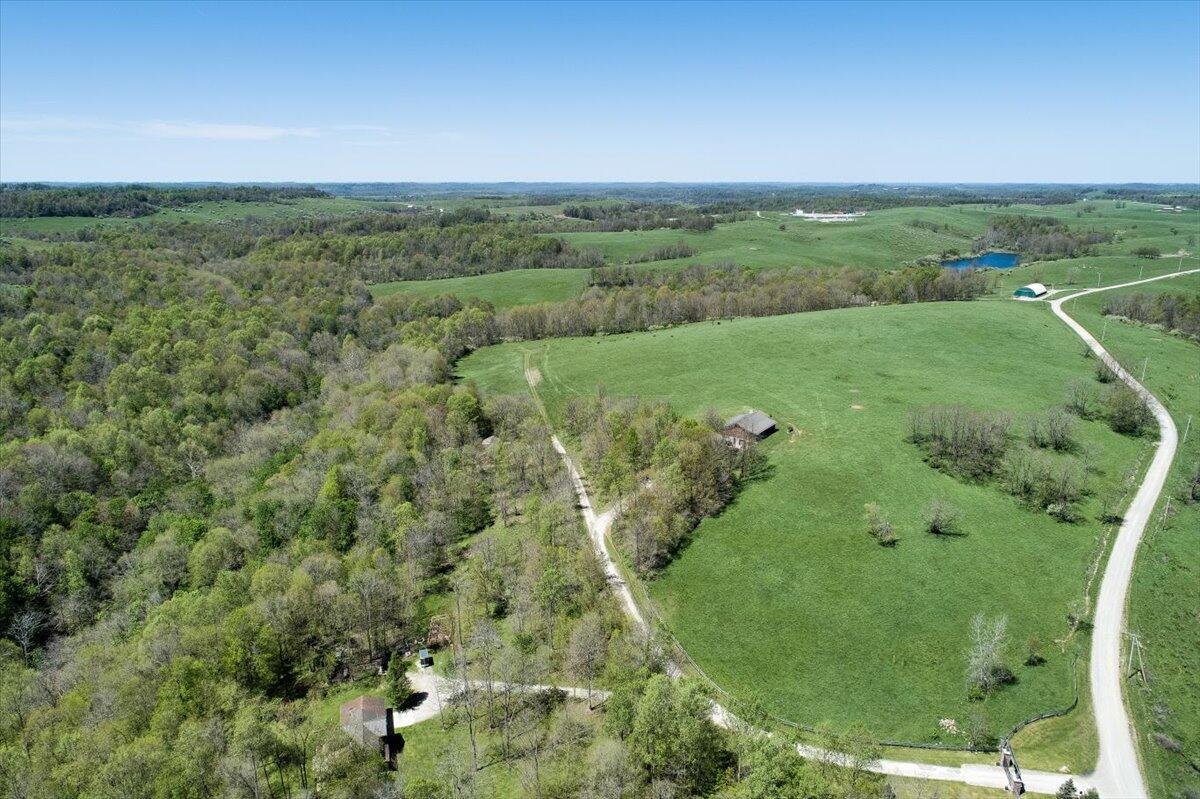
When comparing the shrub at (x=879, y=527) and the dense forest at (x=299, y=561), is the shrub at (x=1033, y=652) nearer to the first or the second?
the shrub at (x=879, y=527)

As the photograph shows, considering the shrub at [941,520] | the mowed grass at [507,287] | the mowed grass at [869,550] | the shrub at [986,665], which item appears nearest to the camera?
the shrub at [986,665]

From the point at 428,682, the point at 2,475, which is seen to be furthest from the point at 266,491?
the point at 428,682

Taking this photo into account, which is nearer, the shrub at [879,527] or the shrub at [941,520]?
the shrub at [879,527]

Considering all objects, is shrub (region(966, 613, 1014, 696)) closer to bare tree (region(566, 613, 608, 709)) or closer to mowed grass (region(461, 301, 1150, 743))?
mowed grass (region(461, 301, 1150, 743))

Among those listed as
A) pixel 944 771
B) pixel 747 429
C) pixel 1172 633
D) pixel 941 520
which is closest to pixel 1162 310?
pixel 747 429

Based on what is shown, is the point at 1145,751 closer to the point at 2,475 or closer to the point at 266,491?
the point at 266,491

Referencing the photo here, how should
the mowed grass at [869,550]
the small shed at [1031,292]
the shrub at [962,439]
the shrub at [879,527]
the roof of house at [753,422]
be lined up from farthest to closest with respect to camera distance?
the small shed at [1031,292] → the roof of house at [753,422] → the shrub at [962,439] → the shrub at [879,527] → the mowed grass at [869,550]

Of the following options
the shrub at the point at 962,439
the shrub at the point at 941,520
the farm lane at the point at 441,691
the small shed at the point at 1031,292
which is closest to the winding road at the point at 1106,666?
the farm lane at the point at 441,691
